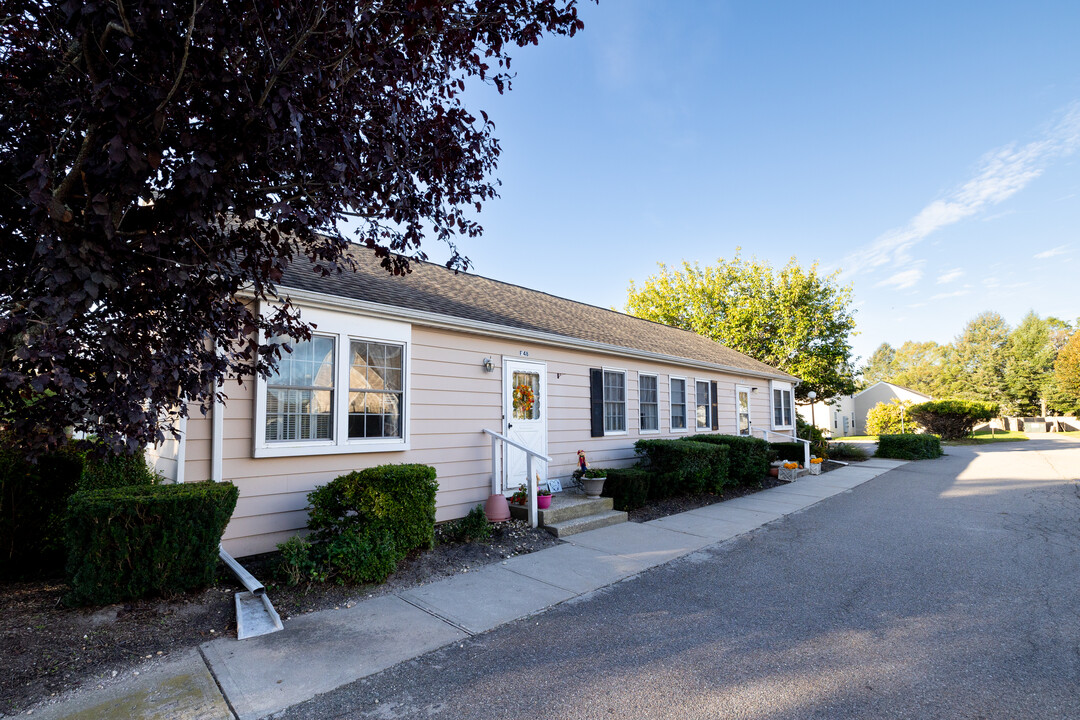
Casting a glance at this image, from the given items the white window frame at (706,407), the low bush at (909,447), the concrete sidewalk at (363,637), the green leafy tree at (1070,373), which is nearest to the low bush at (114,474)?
the concrete sidewalk at (363,637)

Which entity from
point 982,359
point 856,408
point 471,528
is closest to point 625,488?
point 471,528

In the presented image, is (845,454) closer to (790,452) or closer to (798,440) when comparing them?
(798,440)

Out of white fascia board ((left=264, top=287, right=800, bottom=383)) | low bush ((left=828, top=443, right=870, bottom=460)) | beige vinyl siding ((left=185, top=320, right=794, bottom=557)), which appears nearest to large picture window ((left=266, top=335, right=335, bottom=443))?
beige vinyl siding ((left=185, top=320, right=794, bottom=557))

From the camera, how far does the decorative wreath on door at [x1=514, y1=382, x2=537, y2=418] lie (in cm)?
822

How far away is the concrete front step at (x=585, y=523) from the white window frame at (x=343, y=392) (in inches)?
A: 91.3

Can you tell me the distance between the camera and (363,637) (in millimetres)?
3861

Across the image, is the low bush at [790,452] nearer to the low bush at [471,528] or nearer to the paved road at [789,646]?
the paved road at [789,646]

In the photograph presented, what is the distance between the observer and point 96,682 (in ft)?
10.2

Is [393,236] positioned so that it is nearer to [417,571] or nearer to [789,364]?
[417,571]

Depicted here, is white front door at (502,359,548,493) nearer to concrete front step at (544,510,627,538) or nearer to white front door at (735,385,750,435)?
concrete front step at (544,510,627,538)

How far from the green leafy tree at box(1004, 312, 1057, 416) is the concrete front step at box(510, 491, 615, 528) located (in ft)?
167

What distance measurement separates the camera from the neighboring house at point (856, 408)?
4269cm

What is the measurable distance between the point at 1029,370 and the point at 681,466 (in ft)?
162

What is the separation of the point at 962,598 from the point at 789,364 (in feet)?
69.1
